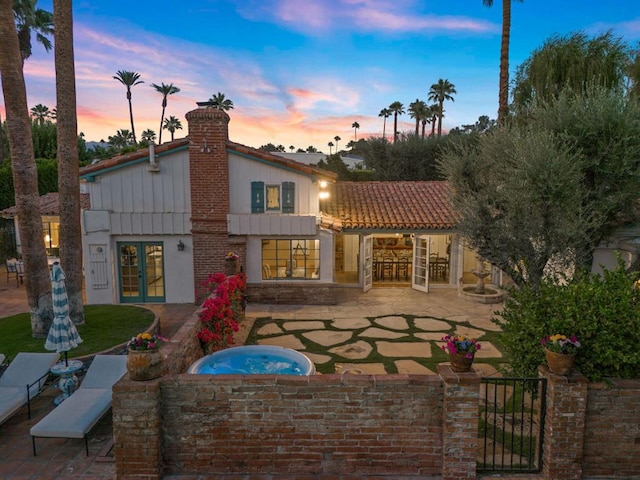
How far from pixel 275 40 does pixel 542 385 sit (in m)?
17.2

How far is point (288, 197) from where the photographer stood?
12.7 meters

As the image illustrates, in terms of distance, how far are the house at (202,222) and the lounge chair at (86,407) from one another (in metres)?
6.35

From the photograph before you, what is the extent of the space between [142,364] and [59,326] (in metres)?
3.19

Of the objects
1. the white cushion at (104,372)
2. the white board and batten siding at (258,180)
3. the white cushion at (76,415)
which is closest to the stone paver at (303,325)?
the white board and batten siding at (258,180)

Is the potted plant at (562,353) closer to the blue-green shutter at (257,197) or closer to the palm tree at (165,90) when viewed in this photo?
the blue-green shutter at (257,197)

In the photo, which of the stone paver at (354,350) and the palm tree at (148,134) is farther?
the palm tree at (148,134)

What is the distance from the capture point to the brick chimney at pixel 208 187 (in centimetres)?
1190

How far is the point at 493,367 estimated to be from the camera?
7891 mm

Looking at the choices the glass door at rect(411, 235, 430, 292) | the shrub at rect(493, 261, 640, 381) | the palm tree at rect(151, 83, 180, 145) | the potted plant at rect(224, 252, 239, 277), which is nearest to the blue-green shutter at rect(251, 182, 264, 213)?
the potted plant at rect(224, 252, 239, 277)

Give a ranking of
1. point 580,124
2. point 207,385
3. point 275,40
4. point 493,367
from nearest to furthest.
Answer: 1. point 207,385
2. point 580,124
3. point 493,367
4. point 275,40

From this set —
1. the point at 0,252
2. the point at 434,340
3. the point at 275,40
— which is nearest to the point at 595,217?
the point at 434,340

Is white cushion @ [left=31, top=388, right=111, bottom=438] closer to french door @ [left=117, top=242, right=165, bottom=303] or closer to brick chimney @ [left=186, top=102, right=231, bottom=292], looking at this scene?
brick chimney @ [left=186, top=102, right=231, bottom=292]

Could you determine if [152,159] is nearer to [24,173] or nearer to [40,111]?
[24,173]

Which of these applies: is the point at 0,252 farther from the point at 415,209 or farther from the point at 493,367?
the point at 493,367
